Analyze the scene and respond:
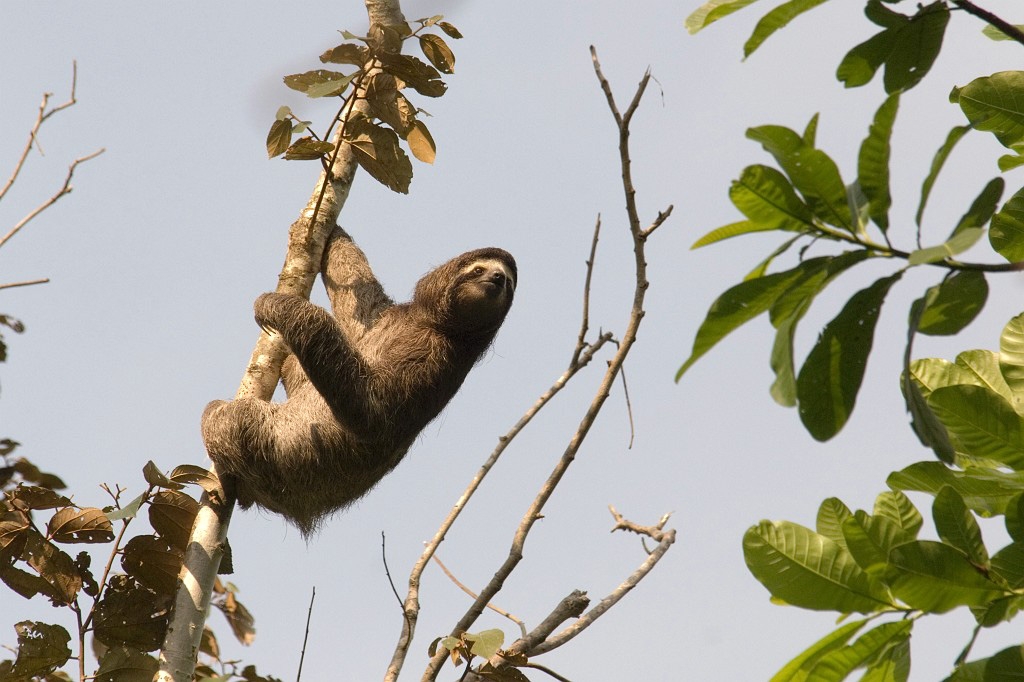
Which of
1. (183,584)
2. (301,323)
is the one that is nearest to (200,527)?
(183,584)

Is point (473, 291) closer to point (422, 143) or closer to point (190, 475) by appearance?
point (422, 143)

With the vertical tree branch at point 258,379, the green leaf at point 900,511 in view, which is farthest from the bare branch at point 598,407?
the green leaf at point 900,511

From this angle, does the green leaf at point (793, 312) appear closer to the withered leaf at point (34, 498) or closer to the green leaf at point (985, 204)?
the green leaf at point (985, 204)

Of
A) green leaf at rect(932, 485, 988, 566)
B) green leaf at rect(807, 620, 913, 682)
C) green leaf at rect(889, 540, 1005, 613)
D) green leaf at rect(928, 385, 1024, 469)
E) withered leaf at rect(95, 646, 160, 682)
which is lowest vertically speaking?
green leaf at rect(807, 620, 913, 682)

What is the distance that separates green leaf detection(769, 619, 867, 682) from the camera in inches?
119

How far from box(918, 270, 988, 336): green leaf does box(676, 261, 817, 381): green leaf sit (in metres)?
0.42

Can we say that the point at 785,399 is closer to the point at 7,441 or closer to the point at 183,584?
the point at 183,584

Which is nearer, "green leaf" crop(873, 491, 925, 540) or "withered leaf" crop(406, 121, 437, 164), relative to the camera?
"green leaf" crop(873, 491, 925, 540)

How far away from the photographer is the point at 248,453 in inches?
299

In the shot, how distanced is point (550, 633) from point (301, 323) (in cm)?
317

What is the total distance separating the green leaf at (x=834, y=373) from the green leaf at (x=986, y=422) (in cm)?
65

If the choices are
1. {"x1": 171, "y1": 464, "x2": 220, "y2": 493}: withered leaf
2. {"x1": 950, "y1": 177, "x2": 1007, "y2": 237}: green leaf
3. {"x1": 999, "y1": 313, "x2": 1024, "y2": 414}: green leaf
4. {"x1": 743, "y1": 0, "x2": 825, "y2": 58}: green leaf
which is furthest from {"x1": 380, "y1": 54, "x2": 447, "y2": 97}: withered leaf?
{"x1": 950, "y1": 177, "x2": 1007, "y2": 237}: green leaf

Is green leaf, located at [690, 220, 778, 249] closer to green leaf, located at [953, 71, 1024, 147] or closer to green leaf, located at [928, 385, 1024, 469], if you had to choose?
green leaf, located at [928, 385, 1024, 469]

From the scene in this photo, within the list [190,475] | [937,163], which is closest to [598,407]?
[190,475]
